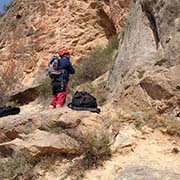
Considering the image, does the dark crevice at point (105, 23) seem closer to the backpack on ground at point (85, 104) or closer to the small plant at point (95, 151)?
the backpack on ground at point (85, 104)

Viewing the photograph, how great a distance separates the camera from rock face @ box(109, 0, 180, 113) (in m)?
9.52

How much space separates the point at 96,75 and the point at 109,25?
3591 millimetres

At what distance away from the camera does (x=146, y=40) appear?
11352mm

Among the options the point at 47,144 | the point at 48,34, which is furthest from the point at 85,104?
the point at 48,34

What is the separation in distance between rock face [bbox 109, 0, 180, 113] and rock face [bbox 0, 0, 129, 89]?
246 inches

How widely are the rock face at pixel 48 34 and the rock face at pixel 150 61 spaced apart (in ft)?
20.5

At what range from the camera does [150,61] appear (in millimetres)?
10523

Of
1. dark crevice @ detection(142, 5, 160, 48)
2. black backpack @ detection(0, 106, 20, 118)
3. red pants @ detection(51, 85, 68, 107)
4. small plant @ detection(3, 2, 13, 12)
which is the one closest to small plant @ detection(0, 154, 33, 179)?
red pants @ detection(51, 85, 68, 107)

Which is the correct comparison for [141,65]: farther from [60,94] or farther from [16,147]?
[16,147]

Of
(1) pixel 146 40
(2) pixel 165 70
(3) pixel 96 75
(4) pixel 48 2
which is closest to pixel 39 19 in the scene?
(4) pixel 48 2

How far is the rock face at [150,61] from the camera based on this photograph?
375 inches

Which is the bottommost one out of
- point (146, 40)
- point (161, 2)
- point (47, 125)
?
point (47, 125)

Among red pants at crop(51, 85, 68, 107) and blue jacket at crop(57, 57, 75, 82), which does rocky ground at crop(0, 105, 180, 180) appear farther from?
blue jacket at crop(57, 57, 75, 82)

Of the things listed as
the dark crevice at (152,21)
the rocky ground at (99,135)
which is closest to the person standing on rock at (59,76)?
the rocky ground at (99,135)
